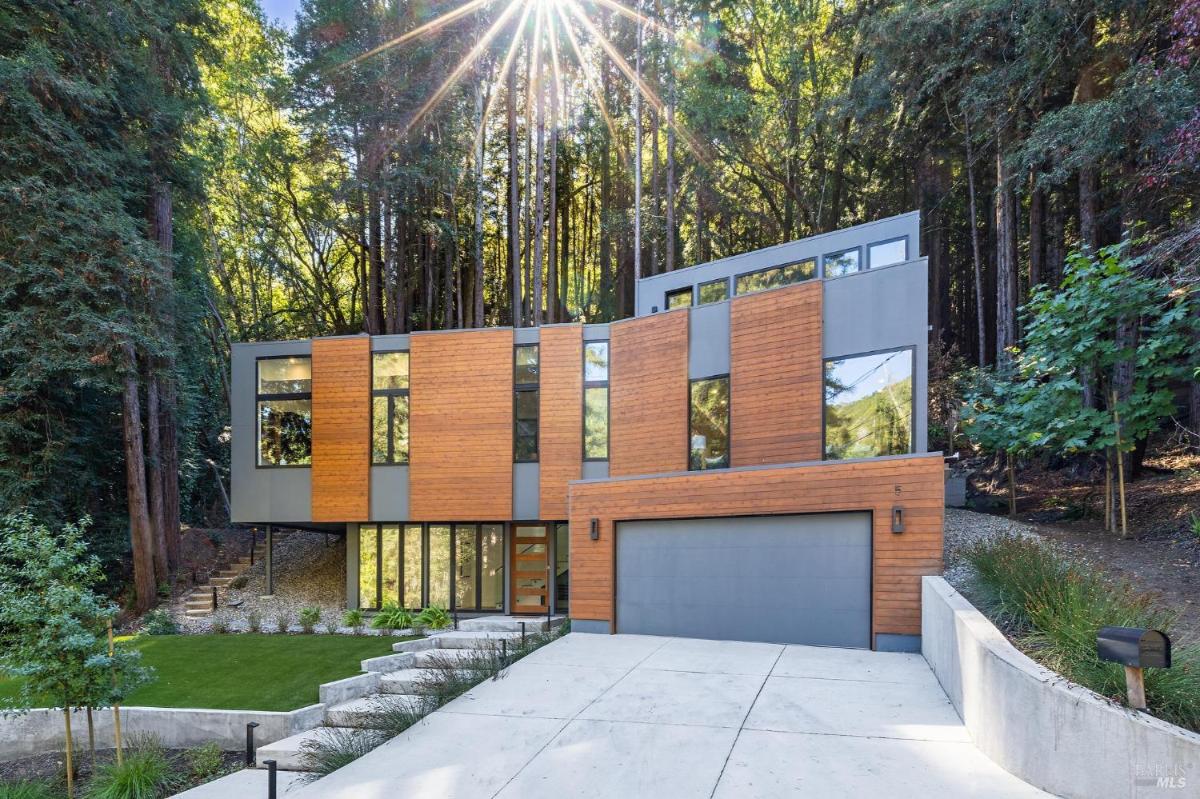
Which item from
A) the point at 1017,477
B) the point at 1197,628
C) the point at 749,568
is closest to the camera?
the point at 1197,628

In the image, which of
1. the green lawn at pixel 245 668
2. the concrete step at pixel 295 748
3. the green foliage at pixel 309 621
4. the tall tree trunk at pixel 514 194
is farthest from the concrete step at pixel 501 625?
the tall tree trunk at pixel 514 194

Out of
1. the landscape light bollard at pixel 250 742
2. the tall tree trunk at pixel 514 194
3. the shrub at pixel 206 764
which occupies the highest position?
the tall tree trunk at pixel 514 194

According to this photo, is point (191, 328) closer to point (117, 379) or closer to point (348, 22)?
point (117, 379)

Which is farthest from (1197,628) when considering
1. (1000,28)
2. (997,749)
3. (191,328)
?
(191,328)

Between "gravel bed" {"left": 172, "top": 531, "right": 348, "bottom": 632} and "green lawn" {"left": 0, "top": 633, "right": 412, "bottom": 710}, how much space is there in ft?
4.57

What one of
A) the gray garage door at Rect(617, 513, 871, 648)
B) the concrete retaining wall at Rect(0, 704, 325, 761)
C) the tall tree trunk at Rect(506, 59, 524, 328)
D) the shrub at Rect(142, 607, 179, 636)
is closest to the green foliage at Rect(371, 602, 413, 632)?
the shrub at Rect(142, 607, 179, 636)

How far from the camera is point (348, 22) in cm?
1727

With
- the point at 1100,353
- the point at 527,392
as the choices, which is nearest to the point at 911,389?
the point at 1100,353

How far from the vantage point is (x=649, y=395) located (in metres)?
12.0

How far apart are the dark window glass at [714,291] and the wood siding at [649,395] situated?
3.69 ft

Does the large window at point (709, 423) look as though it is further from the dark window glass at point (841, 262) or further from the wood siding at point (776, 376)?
the dark window glass at point (841, 262)

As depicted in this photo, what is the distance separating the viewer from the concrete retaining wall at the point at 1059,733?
3.15 m

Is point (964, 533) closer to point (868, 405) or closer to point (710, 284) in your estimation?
point (868, 405)

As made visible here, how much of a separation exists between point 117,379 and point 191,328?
129 inches
